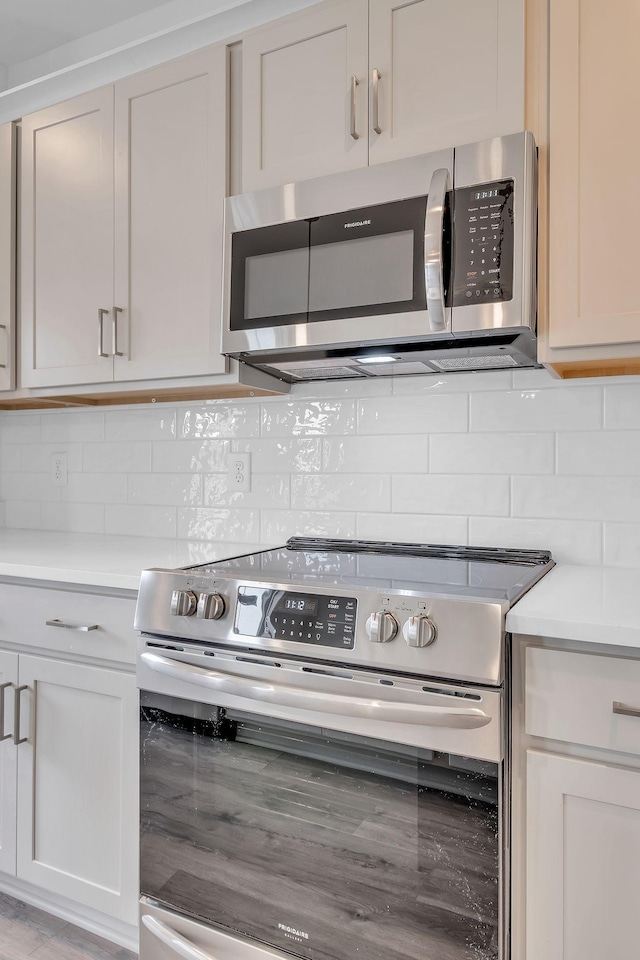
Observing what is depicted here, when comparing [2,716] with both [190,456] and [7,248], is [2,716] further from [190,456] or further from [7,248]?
[7,248]

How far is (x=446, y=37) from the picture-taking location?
1.42 metres

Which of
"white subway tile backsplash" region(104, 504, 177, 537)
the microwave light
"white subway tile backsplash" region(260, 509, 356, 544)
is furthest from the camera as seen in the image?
"white subway tile backsplash" region(104, 504, 177, 537)

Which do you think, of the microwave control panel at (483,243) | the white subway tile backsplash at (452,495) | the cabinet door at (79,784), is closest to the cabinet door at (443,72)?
the microwave control panel at (483,243)

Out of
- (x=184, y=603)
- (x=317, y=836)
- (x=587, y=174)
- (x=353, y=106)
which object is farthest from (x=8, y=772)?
(x=587, y=174)

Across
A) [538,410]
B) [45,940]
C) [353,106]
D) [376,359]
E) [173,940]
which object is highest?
[353,106]

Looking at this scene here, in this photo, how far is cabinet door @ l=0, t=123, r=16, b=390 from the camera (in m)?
2.11

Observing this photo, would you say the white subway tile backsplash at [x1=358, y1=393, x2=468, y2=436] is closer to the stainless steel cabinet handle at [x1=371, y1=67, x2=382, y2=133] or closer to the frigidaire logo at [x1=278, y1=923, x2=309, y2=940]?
the stainless steel cabinet handle at [x1=371, y1=67, x2=382, y2=133]

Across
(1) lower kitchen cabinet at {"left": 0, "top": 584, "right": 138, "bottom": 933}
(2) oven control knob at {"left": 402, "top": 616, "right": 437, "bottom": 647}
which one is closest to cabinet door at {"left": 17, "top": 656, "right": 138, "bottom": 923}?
(1) lower kitchen cabinet at {"left": 0, "top": 584, "right": 138, "bottom": 933}

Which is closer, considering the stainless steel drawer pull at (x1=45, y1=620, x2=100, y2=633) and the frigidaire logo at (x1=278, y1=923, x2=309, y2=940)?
the frigidaire logo at (x1=278, y1=923, x2=309, y2=940)

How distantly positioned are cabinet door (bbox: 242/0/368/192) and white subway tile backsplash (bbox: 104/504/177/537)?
1.11m

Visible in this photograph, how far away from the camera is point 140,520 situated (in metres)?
2.27

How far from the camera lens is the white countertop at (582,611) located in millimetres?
1014

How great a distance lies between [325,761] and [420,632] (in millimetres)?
352

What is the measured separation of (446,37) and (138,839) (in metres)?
1.96
